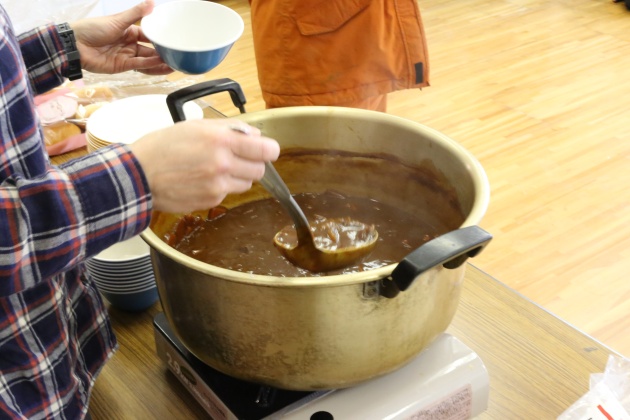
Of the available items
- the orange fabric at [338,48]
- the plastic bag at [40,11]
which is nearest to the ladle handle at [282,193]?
the orange fabric at [338,48]

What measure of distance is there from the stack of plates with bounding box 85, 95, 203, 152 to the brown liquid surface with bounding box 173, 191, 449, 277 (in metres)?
0.32

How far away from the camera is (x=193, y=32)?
1.26 meters

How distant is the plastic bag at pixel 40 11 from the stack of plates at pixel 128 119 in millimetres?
1811

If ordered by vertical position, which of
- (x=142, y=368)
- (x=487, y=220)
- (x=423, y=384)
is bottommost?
(x=487, y=220)

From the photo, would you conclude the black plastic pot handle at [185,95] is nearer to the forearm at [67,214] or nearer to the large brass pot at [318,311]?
the large brass pot at [318,311]

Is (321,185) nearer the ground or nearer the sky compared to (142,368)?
nearer the sky

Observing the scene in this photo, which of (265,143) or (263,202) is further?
(263,202)

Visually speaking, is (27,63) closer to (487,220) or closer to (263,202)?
(263,202)

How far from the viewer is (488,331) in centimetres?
102

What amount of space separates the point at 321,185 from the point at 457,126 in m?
2.17

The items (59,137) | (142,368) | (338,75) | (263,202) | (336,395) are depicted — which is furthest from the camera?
(338,75)

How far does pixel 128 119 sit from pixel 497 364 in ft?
2.84

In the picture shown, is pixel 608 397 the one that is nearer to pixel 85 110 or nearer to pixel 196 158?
pixel 196 158

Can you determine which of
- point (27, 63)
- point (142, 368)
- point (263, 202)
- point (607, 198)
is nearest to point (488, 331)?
point (263, 202)
